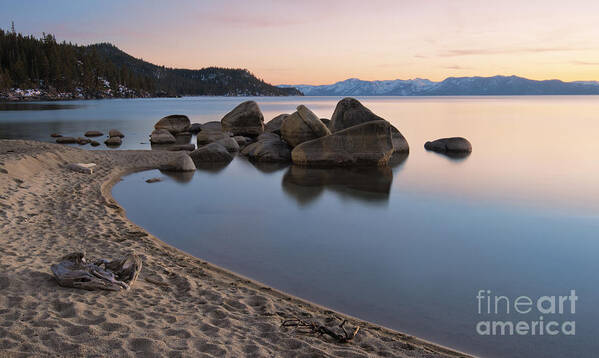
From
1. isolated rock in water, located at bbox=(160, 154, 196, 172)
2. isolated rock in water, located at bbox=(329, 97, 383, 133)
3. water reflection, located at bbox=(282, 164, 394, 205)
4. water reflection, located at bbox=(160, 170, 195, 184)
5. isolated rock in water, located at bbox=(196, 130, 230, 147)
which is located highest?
isolated rock in water, located at bbox=(329, 97, 383, 133)

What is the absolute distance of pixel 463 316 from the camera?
19.8ft

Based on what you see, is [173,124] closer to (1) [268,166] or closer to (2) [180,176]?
(1) [268,166]

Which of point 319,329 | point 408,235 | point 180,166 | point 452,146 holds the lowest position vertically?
point 408,235

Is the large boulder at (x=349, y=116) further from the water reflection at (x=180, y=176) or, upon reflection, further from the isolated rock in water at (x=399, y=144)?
the water reflection at (x=180, y=176)

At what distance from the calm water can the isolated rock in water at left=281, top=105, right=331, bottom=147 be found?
2408 millimetres

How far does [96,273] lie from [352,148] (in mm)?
13946

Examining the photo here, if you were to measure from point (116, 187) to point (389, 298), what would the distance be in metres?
11.0

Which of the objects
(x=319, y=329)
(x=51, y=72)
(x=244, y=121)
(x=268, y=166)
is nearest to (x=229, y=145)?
(x=268, y=166)

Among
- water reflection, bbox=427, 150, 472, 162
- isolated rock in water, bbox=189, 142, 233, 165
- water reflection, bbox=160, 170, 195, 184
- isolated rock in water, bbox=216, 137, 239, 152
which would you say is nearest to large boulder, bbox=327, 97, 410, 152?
water reflection, bbox=427, 150, 472, 162

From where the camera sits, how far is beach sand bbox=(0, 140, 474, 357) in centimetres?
429

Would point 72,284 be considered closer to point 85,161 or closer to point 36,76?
point 85,161

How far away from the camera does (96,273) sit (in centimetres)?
576

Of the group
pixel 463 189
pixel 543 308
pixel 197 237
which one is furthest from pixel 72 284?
pixel 463 189

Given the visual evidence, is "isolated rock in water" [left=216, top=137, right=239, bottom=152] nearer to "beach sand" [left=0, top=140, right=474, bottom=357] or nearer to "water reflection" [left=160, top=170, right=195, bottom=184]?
"water reflection" [left=160, top=170, right=195, bottom=184]
